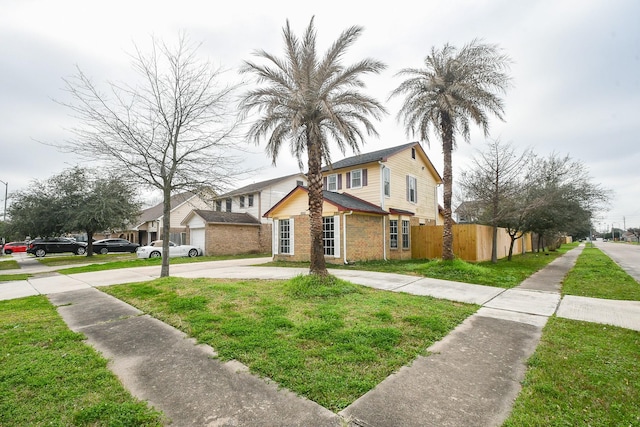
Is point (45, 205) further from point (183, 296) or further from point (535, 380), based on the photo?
point (535, 380)

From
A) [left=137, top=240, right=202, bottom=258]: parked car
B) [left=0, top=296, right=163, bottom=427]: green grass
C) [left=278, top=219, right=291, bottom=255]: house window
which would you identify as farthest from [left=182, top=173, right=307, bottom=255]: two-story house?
[left=0, top=296, right=163, bottom=427]: green grass

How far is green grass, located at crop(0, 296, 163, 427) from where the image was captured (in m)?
2.62

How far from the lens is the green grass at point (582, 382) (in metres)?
2.64

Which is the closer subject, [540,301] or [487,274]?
[540,301]

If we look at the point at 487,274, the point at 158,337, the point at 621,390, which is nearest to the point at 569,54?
the point at 487,274

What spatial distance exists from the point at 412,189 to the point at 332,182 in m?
5.52

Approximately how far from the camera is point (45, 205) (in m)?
20.5

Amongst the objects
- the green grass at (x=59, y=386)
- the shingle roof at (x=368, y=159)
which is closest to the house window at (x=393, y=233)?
the shingle roof at (x=368, y=159)

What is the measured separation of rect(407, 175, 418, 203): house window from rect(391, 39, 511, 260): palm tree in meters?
6.21

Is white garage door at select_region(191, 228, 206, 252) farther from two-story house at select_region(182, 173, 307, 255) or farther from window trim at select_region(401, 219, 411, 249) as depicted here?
window trim at select_region(401, 219, 411, 249)

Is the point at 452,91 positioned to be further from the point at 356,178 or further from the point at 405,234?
the point at 405,234

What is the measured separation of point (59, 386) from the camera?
3160mm

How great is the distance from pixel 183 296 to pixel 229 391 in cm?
465

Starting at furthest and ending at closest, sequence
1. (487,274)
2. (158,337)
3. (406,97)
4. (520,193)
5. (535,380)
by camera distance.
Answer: (520,193), (406,97), (487,274), (158,337), (535,380)
